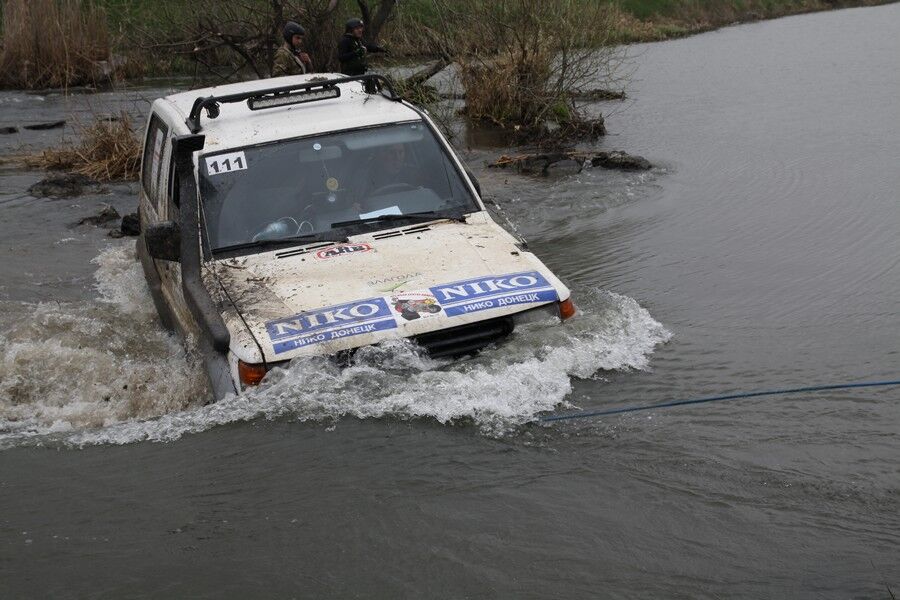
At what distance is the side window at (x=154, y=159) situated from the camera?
7.63 meters

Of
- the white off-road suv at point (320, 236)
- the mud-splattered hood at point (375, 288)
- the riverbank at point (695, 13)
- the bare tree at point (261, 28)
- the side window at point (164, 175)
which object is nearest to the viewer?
the mud-splattered hood at point (375, 288)

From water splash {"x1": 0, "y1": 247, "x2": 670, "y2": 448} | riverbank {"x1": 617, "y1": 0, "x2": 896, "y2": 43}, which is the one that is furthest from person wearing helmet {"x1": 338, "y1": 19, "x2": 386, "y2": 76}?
riverbank {"x1": 617, "y1": 0, "x2": 896, "y2": 43}

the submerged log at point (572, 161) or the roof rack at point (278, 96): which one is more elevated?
the roof rack at point (278, 96)

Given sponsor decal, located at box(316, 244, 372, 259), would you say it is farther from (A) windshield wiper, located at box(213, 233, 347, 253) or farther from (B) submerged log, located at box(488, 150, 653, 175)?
(B) submerged log, located at box(488, 150, 653, 175)

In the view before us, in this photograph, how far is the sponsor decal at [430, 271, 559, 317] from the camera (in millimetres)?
5594

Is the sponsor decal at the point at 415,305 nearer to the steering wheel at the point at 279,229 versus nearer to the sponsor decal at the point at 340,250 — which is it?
the sponsor decal at the point at 340,250

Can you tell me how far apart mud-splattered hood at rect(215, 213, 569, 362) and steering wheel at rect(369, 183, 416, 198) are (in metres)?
0.34

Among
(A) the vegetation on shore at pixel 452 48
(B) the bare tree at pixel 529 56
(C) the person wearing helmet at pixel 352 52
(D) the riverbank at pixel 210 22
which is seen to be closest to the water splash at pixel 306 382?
(C) the person wearing helmet at pixel 352 52

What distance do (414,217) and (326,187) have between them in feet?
1.85

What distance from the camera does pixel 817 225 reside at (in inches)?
425

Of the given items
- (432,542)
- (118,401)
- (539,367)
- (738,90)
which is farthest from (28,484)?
(738,90)

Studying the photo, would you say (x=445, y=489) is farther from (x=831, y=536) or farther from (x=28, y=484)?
(x=28, y=484)

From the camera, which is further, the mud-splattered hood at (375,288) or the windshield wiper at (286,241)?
the windshield wiper at (286,241)

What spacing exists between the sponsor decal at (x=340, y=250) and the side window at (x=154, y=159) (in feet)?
5.43
